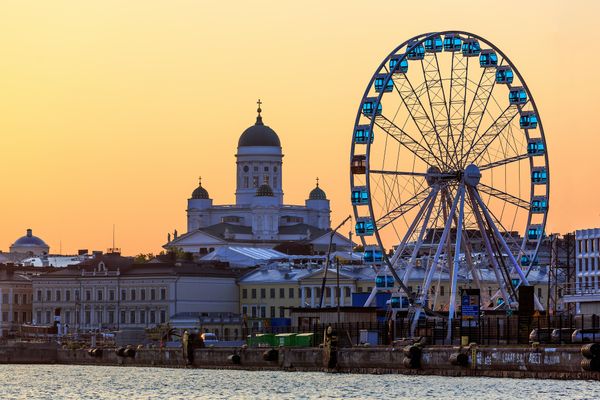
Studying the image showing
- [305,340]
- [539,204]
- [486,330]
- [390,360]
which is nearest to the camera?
[390,360]

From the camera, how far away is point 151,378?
137125 millimetres

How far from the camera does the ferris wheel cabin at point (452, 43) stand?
139875mm

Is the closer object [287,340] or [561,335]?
[561,335]

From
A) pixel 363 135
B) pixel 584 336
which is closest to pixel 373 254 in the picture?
pixel 363 135

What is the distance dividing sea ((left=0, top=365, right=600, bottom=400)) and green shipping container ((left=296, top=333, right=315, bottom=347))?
4.25 metres

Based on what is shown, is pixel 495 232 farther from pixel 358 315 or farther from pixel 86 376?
pixel 86 376

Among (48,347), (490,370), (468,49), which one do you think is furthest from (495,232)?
(48,347)

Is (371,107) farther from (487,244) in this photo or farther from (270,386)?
(270,386)

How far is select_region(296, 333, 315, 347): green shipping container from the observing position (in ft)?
470

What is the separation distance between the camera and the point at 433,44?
13962 cm

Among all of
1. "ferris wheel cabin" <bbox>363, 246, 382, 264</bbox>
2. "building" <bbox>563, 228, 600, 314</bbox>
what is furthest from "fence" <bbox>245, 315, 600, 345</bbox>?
"building" <bbox>563, 228, 600, 314</bbox>

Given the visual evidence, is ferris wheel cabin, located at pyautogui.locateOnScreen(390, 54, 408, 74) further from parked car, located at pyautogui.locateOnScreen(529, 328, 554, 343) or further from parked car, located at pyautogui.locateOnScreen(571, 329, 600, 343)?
parked car, located at pyautogui.locateOnScreen(571, 329, 600, 343)

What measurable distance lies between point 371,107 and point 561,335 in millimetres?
31799

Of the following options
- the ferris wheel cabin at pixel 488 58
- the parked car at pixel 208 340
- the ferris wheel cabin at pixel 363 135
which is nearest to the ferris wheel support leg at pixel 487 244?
the ferris wheel cabin at pixel 363 135
